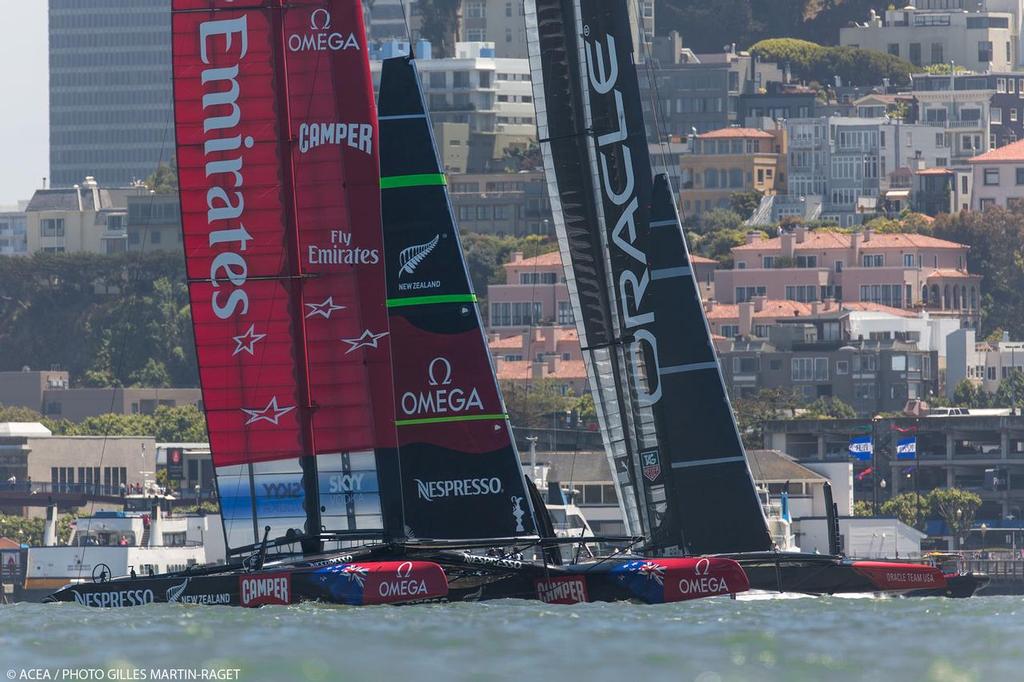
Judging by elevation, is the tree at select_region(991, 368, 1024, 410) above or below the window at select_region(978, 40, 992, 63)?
below

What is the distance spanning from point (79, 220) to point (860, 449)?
269ft

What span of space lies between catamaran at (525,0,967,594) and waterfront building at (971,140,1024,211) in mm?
108016

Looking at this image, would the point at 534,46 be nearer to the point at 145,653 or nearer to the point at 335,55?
the point at 335,55

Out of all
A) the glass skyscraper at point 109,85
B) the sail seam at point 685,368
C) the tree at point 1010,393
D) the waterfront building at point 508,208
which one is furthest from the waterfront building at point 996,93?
the sail seam at point 685,368

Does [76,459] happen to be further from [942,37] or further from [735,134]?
[942,37]

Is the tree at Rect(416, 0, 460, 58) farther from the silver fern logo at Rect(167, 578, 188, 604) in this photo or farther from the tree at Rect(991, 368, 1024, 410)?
the silver fern logo at Rect(167, 578, 188, 604)

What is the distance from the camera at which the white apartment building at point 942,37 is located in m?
168

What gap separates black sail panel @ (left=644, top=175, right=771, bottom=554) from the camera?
3522 centimetres

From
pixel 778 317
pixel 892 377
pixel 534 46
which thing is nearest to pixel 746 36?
pixel 778 317

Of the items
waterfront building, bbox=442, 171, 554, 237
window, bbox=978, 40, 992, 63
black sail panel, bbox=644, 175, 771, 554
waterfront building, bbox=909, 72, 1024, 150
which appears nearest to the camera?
black sail panel, bbox=644, 175, 771, 554

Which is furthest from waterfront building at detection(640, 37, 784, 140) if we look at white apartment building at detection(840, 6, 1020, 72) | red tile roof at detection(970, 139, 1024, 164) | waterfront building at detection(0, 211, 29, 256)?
waterfront building at detection(0, 211, 29, 256)

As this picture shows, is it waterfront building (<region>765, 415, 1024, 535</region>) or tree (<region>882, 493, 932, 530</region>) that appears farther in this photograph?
waterfront building (<region>765, 415, 1024, 535</region>)

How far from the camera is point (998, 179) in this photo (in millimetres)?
143250

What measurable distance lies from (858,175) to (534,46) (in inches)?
4467
